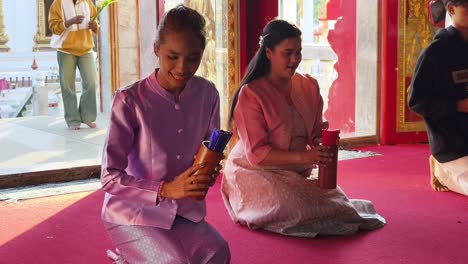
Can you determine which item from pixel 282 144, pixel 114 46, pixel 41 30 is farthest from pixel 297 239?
pixel 41 30

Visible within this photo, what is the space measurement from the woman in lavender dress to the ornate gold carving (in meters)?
4.42

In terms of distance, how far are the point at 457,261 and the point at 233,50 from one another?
272 centimetres

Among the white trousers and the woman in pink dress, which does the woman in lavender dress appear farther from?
the white trousers

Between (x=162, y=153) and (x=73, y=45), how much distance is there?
5.13m

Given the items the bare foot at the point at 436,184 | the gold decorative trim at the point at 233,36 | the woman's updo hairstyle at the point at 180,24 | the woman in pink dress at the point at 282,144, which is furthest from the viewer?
the gold decorative trim at the point at 233,36

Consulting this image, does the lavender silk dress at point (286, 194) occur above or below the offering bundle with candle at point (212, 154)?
below

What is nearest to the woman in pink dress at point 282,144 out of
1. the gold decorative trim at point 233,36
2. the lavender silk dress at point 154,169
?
the lavender silk dress at point 154,169

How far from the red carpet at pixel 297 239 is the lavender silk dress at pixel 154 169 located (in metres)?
0.86

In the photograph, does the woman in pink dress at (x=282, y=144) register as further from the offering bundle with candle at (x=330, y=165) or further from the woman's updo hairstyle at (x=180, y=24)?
the woman's updo hairstyle at (x=180, y=24)

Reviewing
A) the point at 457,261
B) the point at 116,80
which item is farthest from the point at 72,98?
A: the point at 457,261

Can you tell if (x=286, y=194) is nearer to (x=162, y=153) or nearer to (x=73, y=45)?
(x=162, y=153)

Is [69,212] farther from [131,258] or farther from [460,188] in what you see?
[460,188]

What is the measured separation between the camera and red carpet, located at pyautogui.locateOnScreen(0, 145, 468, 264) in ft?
11.2

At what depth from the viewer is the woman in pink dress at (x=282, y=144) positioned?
12.0 feet
